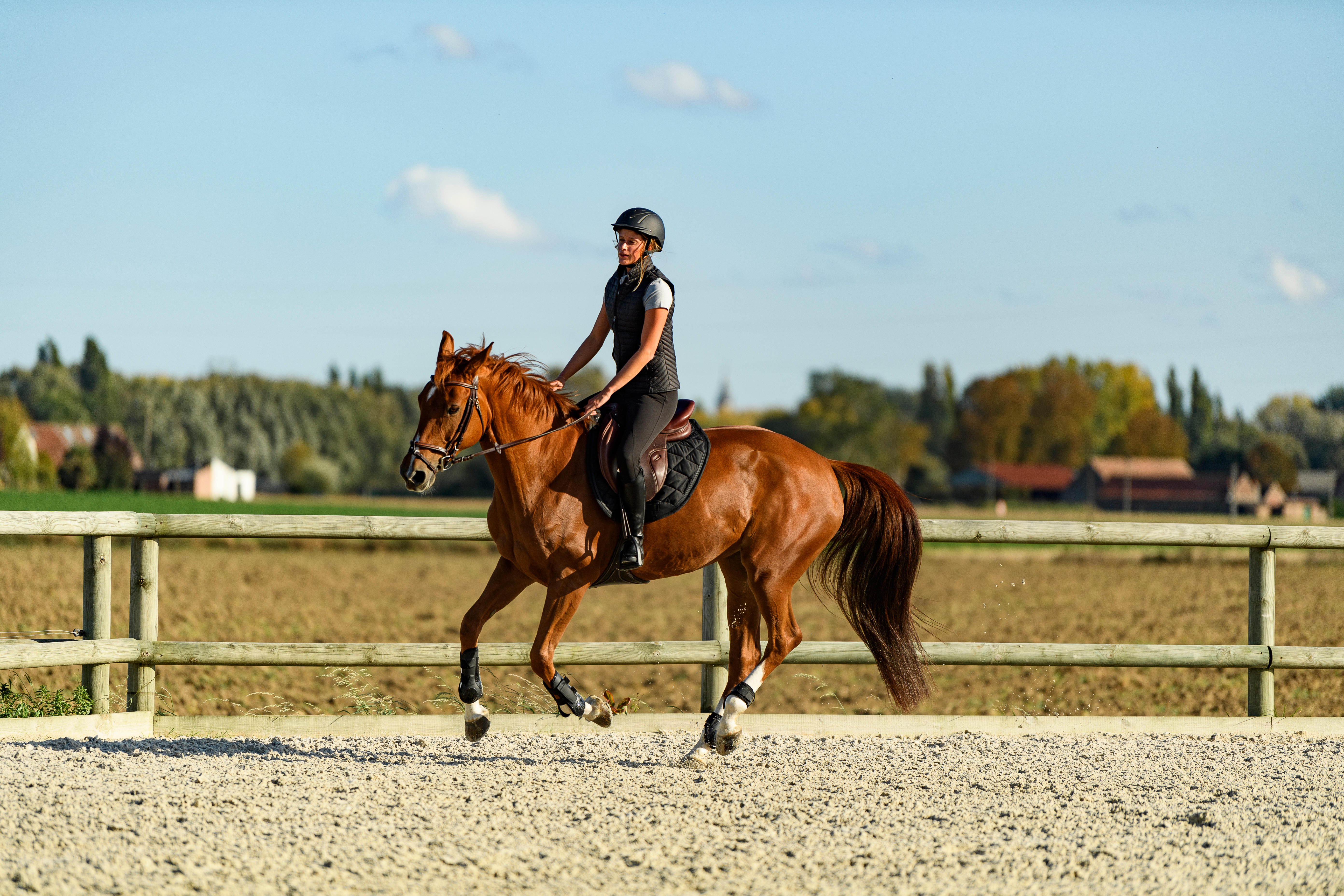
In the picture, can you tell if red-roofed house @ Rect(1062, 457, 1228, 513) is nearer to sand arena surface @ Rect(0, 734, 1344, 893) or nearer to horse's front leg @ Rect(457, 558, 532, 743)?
sand arena surface @ Rect(0, 734, 1344, 893)

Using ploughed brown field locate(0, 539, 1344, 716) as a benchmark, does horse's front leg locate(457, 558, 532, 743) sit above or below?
above

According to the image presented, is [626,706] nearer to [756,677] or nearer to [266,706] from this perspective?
[756,677]

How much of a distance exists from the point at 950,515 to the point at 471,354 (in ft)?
194

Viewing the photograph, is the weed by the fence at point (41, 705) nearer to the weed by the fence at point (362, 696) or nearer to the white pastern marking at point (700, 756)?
the weed by the fence at point (362, 696)

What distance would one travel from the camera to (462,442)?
5.26 metres

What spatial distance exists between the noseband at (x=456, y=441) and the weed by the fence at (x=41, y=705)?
2.73 m

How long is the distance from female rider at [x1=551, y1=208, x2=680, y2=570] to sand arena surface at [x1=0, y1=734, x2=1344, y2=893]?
124 centimetres

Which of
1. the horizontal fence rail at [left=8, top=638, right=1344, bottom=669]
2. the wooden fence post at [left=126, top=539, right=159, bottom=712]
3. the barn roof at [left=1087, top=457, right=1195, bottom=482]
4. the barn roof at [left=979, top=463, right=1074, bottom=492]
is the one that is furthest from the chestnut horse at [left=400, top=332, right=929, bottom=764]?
the barn roof at [left=979, top=463, right=1074, bottom=492]

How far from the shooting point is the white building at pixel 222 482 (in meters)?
67.0

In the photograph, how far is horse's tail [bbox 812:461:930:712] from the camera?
6.19 metres

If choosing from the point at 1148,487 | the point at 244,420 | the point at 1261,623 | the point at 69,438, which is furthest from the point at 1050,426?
the point at 1261,623

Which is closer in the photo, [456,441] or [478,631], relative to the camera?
[456,441]

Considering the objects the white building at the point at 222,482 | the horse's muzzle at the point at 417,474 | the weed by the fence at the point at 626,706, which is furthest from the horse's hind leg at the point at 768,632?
the white building at the point at 222,482

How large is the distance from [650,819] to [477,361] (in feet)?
6.88
